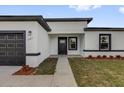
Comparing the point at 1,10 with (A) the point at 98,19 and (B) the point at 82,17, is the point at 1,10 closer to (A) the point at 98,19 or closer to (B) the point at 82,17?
(B) the point at 82,17

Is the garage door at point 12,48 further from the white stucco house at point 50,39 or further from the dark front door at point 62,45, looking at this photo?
the dark front door at point 62,45

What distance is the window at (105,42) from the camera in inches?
1024

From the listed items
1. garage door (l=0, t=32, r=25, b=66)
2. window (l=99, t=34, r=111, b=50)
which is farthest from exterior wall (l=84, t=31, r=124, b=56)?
garage door (l=0, t=32, r=25, b=66)

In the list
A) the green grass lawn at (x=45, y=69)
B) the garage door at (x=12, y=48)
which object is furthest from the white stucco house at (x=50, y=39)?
the green grass lawn at (x=45, y=69)

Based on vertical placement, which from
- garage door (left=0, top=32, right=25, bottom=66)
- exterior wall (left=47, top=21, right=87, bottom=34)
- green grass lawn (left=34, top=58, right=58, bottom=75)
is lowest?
green grass lawn (left=34, top=58, right=58, bottom=75)

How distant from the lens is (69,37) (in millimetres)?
30125

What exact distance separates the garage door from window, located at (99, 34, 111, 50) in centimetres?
1122

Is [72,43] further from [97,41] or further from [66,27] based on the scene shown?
[97,41]

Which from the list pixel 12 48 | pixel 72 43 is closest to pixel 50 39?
pixel 72 43

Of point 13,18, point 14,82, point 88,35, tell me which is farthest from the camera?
point 88,35

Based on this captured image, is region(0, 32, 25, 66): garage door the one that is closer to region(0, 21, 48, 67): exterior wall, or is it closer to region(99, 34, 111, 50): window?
region(0, 21, 48, 67): exterior wall

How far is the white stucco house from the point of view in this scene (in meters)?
16.7
